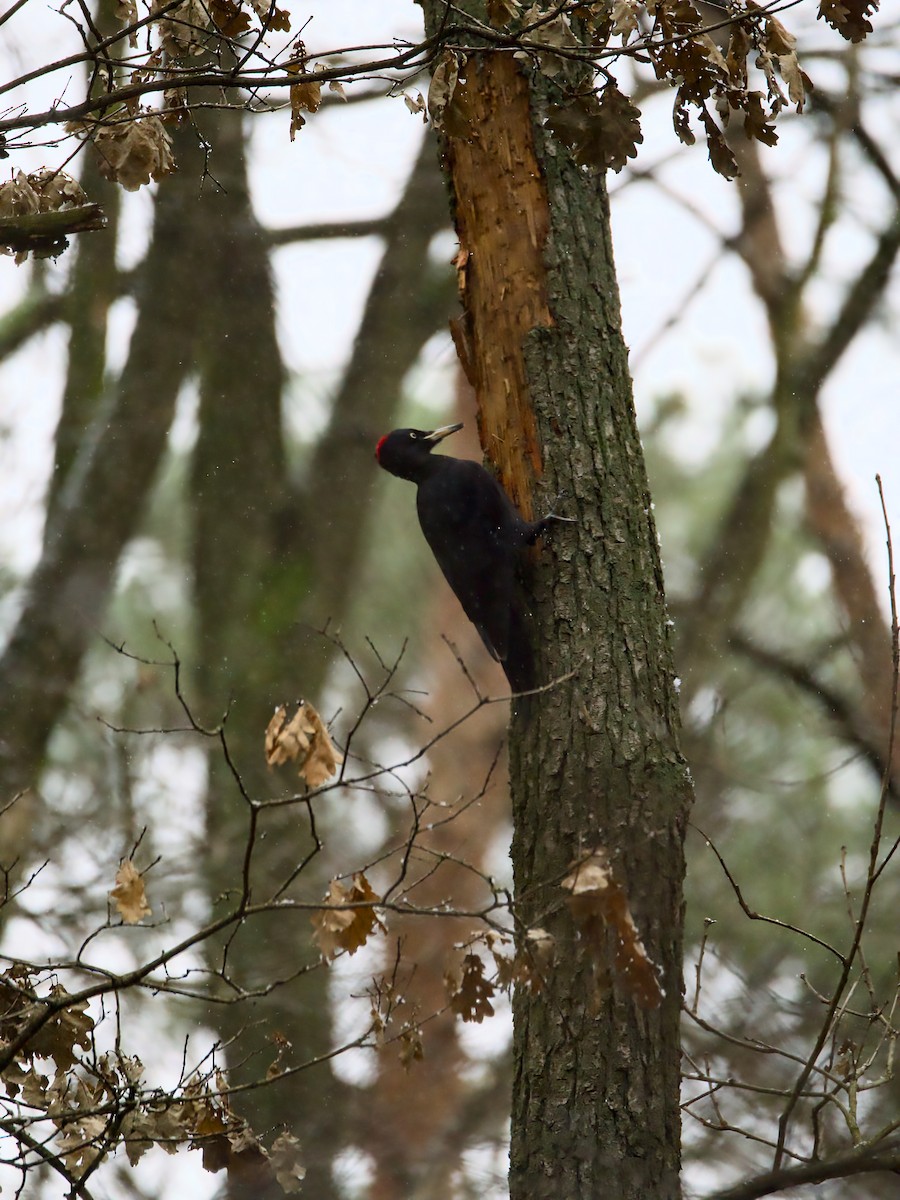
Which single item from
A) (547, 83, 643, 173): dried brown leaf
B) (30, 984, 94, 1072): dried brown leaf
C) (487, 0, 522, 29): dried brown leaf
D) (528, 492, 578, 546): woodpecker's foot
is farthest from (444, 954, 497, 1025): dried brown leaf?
(487, 0, 522, 29): dried brown leaf

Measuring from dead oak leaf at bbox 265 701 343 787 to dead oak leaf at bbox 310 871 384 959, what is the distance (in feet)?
0.72

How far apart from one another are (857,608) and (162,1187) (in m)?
5.35

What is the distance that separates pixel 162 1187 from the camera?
267 inches

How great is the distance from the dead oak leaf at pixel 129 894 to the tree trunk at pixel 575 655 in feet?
2.60

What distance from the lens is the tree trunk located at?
2.68m

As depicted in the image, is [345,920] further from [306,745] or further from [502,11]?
[502,11]

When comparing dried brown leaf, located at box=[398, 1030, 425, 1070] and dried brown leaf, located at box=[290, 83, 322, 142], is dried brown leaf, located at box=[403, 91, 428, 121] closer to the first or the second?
dried brown leaf, located at box=[290, 83, 322, 142]

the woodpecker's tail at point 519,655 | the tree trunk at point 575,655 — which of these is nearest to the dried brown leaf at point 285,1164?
the tree trunk at point 575,655

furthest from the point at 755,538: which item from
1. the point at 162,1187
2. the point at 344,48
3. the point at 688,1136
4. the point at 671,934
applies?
the point at 344,48

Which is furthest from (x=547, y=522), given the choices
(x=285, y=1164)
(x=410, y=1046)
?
(x=285, y=1164)

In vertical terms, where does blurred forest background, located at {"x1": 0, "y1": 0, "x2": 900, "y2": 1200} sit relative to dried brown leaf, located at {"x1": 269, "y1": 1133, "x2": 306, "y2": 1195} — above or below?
above

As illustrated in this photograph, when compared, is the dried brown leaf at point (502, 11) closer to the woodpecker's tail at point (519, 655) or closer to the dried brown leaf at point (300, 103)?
the dried brown leaf at point (300, 103)

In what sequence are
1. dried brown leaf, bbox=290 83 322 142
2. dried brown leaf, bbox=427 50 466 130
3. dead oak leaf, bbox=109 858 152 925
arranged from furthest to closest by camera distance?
dried brown leaf, bbox=290 83 322 142, dried brown leaf, bbox=427 50 466 130, dead oak leaf, bbox=109 858 152 925

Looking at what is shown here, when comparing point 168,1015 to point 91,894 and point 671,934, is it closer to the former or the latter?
point 91,894
